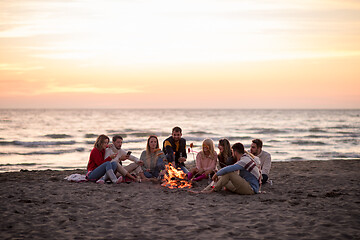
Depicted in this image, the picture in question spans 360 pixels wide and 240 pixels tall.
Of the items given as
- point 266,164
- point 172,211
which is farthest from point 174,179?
point 172,211

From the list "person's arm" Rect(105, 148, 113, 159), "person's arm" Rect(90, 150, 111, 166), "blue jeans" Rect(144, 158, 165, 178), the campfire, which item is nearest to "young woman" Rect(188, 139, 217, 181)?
the campfire

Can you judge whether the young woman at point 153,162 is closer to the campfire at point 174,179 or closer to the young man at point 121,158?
the young man at point 121,158

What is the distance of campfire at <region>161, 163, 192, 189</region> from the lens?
950cm

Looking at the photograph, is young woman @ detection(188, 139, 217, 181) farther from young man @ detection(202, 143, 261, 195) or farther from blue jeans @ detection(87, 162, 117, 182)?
blue jeans @ detection(87, 162, 117, 182)

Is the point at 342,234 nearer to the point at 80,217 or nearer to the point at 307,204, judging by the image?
the point at 307,204

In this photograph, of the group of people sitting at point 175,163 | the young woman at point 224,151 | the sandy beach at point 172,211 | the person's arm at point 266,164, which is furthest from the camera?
the person's arm at point 266,164

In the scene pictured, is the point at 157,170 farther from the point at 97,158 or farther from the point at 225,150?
the point at 225,150

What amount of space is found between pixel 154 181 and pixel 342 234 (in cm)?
552

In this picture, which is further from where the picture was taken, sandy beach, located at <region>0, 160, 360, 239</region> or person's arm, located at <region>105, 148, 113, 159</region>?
person's arm, located at <region>105, 148, 113, 159</region>

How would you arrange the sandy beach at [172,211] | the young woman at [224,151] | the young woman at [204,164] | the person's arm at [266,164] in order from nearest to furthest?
the sandy beach at [172,211]
the young woman at [224,151]
the person's arm at [266,164]
the young woman at [204,164]

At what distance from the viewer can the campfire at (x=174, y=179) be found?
31.2 feet

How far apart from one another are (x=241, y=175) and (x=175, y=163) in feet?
8.47

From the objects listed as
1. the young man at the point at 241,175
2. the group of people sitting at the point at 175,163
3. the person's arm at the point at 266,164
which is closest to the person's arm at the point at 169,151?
the group of people sitting at the point at 175,163

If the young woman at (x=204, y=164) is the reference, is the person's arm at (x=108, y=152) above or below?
above
